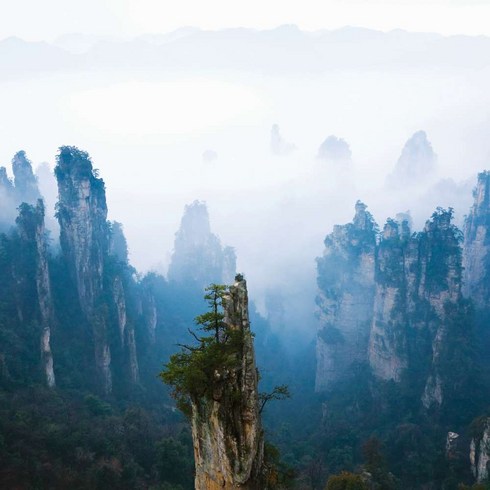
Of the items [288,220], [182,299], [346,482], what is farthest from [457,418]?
[288,220]

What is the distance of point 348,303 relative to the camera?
69.9 meters

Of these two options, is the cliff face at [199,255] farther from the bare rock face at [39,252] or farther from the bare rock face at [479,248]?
the bare rock face at [479,248]

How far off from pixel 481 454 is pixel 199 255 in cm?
6227

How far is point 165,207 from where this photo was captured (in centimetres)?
17412

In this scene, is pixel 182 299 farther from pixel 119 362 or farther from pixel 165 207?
pixel 165 207

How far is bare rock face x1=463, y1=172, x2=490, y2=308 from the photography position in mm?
68375

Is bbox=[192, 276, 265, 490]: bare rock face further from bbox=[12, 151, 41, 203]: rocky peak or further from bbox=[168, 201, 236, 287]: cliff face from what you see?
bbox=[168, 201, 236, 287]: cliff face

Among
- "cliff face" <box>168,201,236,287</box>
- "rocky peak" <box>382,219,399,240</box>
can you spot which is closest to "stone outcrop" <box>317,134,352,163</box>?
"cliff face" <box>168,201,236,287</box>

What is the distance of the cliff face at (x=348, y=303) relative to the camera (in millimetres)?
68500

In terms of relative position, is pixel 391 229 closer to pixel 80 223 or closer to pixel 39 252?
pixel 80 223

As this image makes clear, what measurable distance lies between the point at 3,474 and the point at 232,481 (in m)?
19.9

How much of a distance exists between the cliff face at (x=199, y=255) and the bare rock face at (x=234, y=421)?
235 feet

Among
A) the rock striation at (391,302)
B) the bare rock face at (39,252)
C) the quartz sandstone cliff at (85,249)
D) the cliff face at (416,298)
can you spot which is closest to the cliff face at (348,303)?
the rock striation at (391,302)

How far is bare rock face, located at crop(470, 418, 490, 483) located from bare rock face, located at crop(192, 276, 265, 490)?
23884mm
